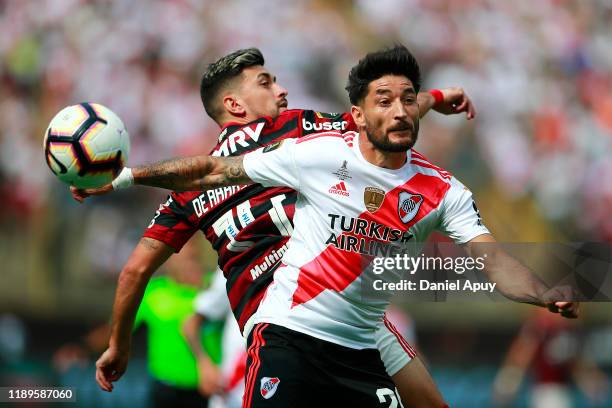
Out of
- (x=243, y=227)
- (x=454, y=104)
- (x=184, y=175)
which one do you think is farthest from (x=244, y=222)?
(x=454, y=104)

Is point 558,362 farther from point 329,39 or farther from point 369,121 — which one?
point 369,121

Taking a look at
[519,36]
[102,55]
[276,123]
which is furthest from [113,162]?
[519,36]

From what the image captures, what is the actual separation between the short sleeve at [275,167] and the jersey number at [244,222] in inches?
21.0

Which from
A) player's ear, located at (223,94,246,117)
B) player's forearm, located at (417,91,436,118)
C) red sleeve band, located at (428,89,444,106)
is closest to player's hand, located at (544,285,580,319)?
player's forearm, located at (417,91,436,118)

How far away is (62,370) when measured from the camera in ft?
40.2

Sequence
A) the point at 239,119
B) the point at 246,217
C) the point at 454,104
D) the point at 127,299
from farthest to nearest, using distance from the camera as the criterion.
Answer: the point at 454,104 < the point at 239,119 < the point at 127,299 < the point at 246,217

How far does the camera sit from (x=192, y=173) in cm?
471

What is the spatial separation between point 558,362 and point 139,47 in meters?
7.26

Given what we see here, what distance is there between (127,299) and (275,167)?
5.26 ft

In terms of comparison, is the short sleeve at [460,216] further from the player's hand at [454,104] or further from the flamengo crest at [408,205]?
the player's hand at [454,104]

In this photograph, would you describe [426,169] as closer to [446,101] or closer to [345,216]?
[345,216]

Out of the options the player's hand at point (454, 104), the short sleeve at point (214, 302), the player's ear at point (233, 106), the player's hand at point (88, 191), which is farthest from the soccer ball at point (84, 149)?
the short sleeve at point (214, 302)

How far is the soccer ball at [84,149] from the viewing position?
184 inches

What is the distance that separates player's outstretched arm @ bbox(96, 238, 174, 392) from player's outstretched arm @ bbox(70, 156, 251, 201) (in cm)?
107
